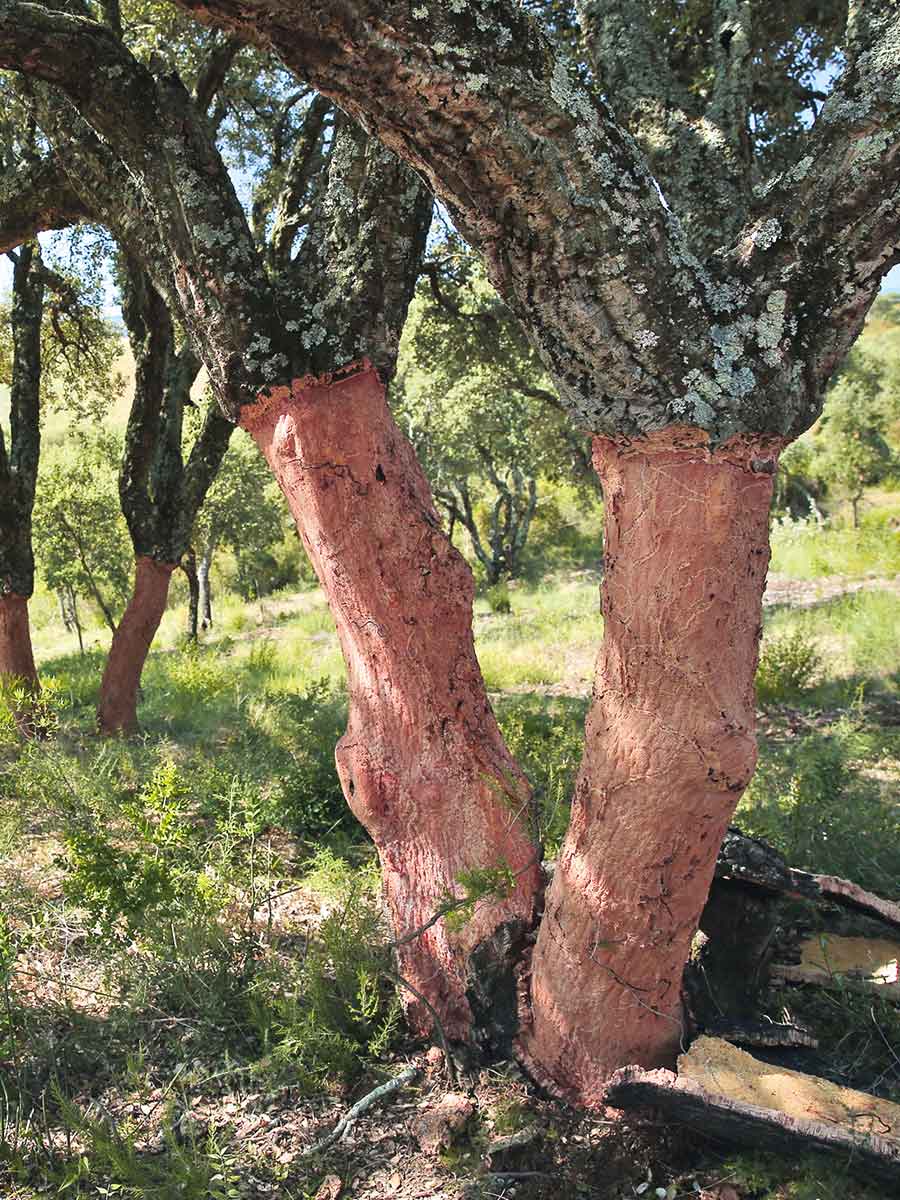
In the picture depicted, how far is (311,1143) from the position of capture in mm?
2822

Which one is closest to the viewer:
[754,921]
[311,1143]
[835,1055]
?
[311,1143]

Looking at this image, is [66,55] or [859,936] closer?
[66,55]

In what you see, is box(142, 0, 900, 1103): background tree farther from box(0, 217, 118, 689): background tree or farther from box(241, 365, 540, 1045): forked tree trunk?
box(0, 217, 118, 689): background tree

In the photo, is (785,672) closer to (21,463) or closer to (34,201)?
(34,201)

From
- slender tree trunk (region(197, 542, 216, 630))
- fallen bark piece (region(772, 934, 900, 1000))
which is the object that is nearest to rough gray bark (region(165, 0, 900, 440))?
fallen bark piece (region(772, 934, 900, 1000))

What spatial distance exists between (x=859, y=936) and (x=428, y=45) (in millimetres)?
3472

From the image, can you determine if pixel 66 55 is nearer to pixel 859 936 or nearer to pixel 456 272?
pixel 859 936

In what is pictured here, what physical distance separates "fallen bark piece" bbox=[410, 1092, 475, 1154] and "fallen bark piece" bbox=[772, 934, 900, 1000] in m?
1.30

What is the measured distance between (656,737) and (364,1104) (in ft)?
5.12

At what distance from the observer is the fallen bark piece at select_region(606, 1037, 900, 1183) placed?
8.00 feet

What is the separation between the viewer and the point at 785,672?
7688 mm

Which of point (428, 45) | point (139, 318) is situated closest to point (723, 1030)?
point (428, 45)

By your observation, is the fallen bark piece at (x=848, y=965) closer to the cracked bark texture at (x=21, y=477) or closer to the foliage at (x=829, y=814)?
the foliage at (x=829, y=814)

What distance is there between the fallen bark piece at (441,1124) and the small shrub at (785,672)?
5.34m
